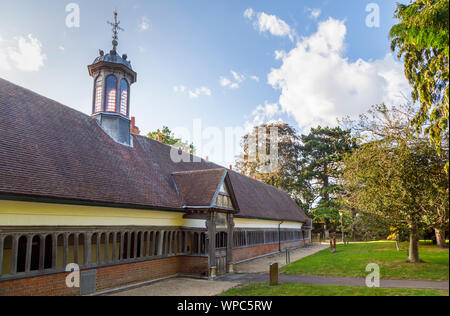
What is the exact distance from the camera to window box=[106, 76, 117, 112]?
62.4 feet

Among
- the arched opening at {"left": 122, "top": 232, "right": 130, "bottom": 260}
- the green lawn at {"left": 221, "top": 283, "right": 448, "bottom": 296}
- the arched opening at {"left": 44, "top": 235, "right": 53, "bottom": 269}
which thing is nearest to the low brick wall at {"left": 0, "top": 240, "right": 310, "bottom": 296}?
the arched opening at {"left": 122, "top": 232, "right": 130, "bottom": 260}

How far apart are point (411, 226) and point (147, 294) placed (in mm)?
12587

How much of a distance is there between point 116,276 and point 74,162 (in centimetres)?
496

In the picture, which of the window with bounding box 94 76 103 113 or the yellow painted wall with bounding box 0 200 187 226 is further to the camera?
the window with bounding box 94 76 103 113

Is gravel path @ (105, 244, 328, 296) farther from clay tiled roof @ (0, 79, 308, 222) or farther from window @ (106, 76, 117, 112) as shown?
window @ (106, 76, 117, 112)

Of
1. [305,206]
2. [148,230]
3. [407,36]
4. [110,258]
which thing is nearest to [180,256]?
[148,230]

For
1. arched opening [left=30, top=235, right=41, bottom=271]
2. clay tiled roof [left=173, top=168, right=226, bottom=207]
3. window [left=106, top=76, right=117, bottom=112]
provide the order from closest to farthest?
arched opening [left=30, top=235, right=41, bottom=271] → clay tiled roof [left=173, top=168, right=226, bottom=207] → window [left=106, top=76, right=117, bottom=112]

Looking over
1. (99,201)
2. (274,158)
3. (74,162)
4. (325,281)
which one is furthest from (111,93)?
(274,158)

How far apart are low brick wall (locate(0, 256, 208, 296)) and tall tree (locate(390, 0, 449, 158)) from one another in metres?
11.8

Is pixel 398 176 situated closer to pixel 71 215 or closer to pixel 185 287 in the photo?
pixel 185 287

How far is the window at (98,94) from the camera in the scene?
19.0 meters

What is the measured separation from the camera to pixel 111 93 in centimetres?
1916

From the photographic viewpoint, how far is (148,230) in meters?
15.0

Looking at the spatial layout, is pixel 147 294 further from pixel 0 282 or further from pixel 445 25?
pixel 445 25
